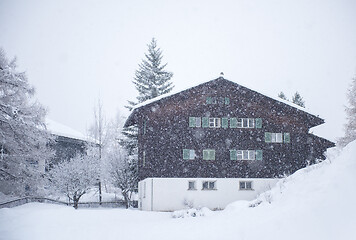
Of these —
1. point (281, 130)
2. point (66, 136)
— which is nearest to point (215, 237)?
point (281, 130)

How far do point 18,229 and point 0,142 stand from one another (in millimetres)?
11074

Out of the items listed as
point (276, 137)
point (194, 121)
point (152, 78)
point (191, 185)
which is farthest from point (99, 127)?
point (276, 137)

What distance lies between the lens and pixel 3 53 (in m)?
24.1

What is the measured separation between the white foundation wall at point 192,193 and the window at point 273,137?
2.97 meters

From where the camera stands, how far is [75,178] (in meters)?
34.1

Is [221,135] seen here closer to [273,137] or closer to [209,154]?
[209,154]

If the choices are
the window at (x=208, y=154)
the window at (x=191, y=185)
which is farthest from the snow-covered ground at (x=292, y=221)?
the window at (x=208, y=154)

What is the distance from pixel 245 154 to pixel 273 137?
261 centimetres

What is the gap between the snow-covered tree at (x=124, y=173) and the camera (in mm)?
37241

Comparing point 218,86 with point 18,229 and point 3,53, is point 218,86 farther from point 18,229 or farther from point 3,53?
point 18,229

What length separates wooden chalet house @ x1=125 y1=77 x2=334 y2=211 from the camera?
28266mm

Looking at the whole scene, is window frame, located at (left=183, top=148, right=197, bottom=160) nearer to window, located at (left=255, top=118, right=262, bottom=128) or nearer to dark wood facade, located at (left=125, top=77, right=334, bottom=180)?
dark wood facade, located at (left=125, top=77, right=334, bottom=180)

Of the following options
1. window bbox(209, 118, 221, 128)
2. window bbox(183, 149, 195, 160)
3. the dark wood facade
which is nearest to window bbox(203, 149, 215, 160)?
the dark wood facade

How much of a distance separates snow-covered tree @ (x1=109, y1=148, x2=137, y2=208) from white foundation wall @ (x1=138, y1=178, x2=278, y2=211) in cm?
807
